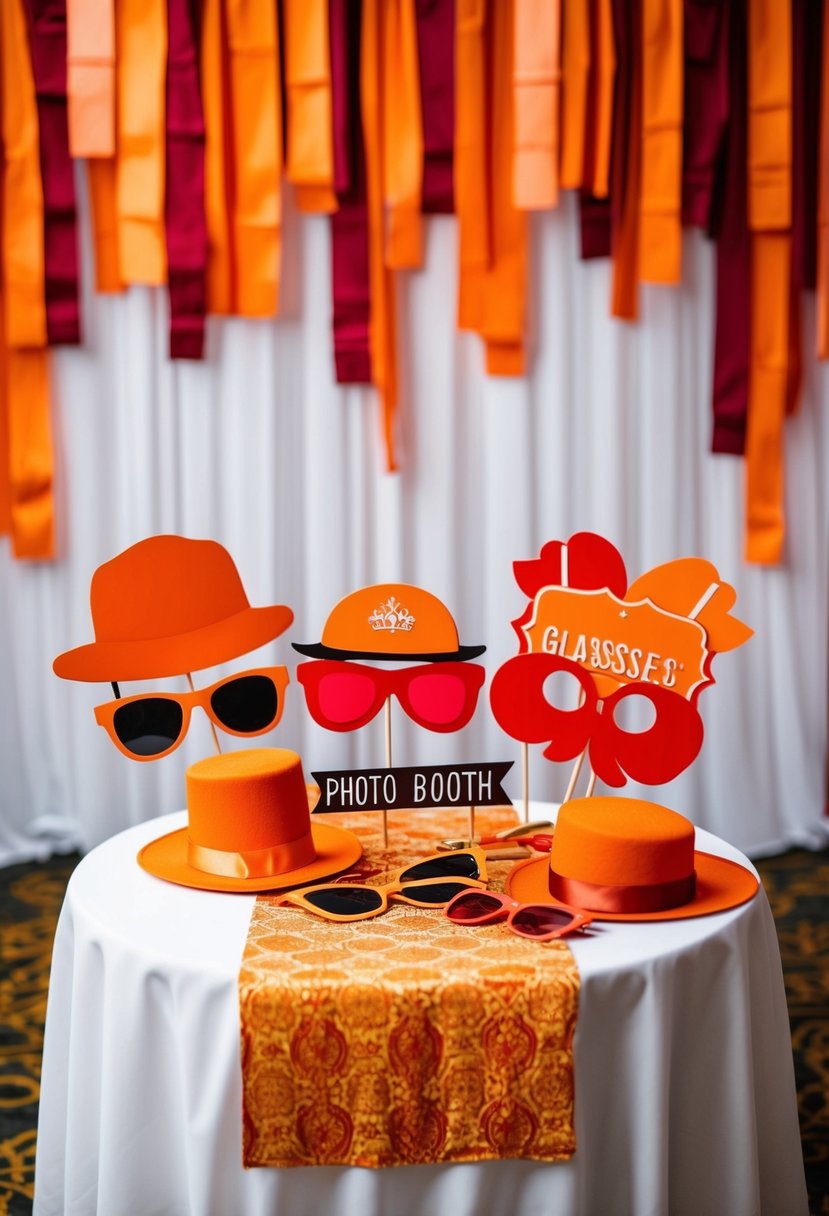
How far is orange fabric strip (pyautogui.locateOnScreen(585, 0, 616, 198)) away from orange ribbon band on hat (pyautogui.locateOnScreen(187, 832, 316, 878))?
2.24 m

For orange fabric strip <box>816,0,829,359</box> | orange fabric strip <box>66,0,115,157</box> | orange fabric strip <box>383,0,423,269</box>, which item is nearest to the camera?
orange fabric strip <box>66,0,115,157</box>

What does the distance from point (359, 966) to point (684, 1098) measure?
16.9 inches

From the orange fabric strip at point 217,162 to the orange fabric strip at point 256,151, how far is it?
0.02 m

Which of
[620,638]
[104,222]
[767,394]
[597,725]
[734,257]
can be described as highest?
[104,222]

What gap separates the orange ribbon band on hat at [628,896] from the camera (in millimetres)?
1352

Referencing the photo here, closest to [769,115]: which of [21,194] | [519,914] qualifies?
[21,194]

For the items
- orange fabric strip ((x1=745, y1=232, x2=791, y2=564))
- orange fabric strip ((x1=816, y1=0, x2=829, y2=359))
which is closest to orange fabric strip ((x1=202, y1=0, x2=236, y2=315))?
orange fabric strip ((x1=745, y1=232, x2=791, y2=564))

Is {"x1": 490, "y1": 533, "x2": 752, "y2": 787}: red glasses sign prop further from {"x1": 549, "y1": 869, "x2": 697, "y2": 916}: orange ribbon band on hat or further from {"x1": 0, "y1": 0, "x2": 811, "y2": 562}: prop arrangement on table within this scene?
{"x1": 0, "y1": 0, "x2": 811, "y2": 562}: prop arrangement on table

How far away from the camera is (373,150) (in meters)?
3.11

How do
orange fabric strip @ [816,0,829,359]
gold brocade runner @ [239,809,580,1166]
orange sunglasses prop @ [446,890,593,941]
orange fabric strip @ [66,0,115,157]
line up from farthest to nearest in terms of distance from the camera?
orange fabric strip @ [816,0,829,359] → orange fabric strip @ [66,0,115,157] → orange sunglasses prop @ [446,890,593,941] → gold brocade runner @ [239,809,580,1166]

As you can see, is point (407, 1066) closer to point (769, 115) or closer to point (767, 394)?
point (767, 394)

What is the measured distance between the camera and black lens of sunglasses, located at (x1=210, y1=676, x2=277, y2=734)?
1.64 meters

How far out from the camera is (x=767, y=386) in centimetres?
332

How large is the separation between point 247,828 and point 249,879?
0.07 meters
